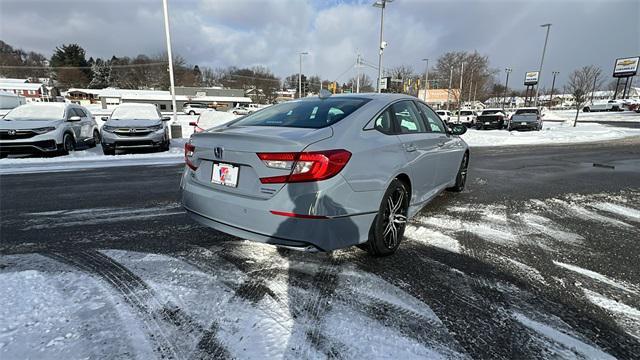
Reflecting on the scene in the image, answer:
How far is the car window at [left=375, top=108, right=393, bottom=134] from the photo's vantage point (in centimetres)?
329

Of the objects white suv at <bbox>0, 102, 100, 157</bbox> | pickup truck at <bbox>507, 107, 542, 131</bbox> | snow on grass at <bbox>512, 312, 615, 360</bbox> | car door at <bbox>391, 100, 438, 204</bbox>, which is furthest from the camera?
pickup truck at <bbox>507, 107, 542, 131</bbox>

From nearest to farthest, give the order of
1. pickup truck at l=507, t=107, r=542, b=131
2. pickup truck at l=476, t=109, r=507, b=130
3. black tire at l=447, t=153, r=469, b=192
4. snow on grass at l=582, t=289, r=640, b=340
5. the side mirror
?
snow on grass at l=582, t=289, r=640, b=340 → the side mirror → black tire at l=447, t=153, r=469, b=192 → pickup truck at l=507, t=107, r=542, b=131 → pickup truck at l=476, t=109, r=507, b=130

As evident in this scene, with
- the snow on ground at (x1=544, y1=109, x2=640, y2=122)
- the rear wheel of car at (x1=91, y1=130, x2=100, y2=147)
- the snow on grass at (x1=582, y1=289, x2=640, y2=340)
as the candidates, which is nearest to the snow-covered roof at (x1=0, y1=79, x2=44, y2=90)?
the rear wheel of car at (x1=91, y1=130, x2=100, y2=147)

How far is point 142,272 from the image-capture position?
293cm

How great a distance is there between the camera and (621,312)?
101 inches

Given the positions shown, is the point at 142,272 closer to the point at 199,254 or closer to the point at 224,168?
the point at 199,254

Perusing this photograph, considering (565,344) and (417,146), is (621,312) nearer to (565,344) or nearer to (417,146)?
(565,344)

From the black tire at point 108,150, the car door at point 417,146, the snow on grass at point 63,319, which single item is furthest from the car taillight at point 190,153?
the black tire at point 108,150

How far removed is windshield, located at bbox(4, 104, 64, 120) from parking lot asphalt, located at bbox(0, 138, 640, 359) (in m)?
6.28

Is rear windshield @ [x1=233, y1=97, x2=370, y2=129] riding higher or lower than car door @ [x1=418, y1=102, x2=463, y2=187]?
higher

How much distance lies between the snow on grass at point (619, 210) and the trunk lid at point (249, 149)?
4899 mm

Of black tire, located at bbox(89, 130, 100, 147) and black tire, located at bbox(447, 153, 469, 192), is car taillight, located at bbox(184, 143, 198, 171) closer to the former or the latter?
black tire, located at bbox(447, 153, 469, 192)

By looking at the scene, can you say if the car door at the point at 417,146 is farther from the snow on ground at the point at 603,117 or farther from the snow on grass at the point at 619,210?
the snow on ground at the point at 603,117

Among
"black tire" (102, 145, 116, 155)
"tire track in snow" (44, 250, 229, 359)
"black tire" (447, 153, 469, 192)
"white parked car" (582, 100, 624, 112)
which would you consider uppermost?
"white parked car" (582, 100, 624, 112)
